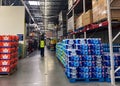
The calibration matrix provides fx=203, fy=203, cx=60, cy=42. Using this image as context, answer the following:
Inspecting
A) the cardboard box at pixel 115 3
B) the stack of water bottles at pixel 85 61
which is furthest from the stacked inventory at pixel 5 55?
the cardboard box at pixel 115 3

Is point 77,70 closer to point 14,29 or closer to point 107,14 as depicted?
point 107,14

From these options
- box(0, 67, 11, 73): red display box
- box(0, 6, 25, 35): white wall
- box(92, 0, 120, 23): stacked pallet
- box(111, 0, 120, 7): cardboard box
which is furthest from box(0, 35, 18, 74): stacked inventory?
box(0, 6, 25, 35): white wall

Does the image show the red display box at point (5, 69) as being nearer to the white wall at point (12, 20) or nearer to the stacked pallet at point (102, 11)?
the stacked pallet at point (102, 11)

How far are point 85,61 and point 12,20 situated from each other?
35.2ft

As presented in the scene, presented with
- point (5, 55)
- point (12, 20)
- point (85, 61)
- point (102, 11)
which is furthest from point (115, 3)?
point (12, 20)

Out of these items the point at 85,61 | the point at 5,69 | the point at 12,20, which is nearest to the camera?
the point at 85,61

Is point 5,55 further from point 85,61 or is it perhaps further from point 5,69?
point 85,61

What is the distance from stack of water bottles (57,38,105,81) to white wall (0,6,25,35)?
9.94 metres

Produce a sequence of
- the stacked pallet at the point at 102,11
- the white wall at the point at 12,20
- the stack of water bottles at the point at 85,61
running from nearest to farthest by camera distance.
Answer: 1. the stacked pallet at the point at 102,11
2. the stack of water bottles at the point at 85,61
3. the white wall at the point at 12,20

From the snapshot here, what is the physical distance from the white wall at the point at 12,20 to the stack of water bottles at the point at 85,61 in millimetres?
9943

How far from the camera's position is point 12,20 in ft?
53.6

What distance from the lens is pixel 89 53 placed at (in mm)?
7074

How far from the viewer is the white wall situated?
16297 millimetres

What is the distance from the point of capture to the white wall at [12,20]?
1630 centimetres
